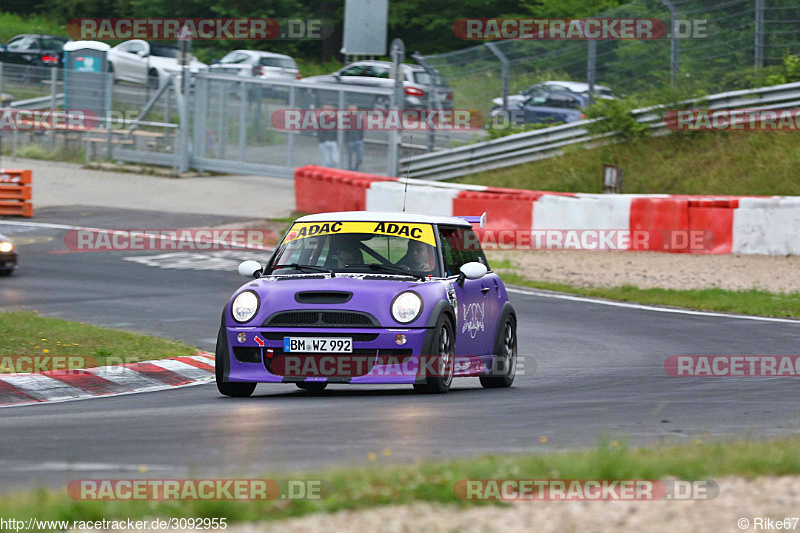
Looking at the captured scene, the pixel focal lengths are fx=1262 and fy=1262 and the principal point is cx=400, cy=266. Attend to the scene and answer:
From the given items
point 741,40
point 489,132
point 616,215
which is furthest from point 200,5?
point 616,215

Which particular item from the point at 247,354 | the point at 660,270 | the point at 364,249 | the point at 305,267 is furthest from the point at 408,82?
the point at 247,354

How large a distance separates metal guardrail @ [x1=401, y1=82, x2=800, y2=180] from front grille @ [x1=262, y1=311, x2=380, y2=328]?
15.3 m

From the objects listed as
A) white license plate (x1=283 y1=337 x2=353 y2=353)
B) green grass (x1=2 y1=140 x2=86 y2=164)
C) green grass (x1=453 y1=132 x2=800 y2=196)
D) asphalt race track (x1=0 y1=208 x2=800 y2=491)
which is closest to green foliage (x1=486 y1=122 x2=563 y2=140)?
green grass (x1=453 y1=132 x2=800 y2=196)

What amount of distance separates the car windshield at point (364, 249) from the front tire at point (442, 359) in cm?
57

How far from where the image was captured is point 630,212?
64.3 feet

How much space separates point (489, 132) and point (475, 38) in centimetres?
2764

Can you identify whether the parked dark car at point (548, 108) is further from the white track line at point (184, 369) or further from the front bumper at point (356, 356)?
the front bumper at point (356, 356)

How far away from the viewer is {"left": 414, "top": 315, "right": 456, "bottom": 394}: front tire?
9219mm

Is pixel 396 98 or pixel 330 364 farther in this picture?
pixel 396 98

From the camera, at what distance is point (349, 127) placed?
28562 mm

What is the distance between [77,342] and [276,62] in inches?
1283

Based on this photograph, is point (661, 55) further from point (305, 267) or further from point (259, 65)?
point (259, 65)

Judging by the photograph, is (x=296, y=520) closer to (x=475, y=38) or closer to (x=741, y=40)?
(x=741, y=40)

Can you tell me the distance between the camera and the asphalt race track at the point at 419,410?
6.57 m
